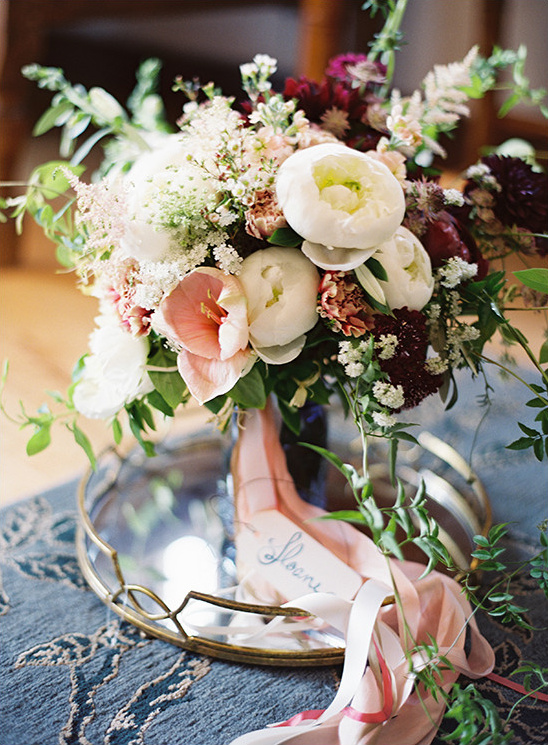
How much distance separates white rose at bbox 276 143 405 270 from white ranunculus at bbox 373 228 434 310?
4 cm

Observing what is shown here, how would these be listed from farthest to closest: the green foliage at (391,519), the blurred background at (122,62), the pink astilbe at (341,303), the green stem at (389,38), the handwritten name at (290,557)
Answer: the blurred background at (122,62)
the green stem at (389,38)
the handwritten name at (290,557)
the pink astilbe at (341,303)
the green foliage at (391,519)

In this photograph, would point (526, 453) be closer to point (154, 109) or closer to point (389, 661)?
point (389, 661)

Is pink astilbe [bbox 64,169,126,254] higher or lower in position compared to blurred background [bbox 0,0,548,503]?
higher

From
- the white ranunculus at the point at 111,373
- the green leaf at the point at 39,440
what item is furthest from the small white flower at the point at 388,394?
the green leaf at the point at 39,440

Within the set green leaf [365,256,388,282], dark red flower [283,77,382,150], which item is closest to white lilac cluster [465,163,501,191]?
dark red flower [283,77,382,150]

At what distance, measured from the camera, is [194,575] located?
0.77 meters

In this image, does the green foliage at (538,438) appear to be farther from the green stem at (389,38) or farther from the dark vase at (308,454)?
the green stem at (389,38)

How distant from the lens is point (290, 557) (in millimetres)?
728

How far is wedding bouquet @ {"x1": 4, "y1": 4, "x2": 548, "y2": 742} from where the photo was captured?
58cm

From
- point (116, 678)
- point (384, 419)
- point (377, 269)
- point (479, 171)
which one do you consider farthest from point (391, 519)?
point (479, 171)

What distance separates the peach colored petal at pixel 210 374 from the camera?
60 centimetres

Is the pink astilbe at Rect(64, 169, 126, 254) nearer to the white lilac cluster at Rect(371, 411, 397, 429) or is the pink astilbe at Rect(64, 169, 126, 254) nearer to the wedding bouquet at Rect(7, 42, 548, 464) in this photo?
the wedding bouquet at Rect(7, 42, 548, 464)

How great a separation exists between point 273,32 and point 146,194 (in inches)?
77.9

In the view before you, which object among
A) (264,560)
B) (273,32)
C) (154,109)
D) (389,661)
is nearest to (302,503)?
(264,560)
